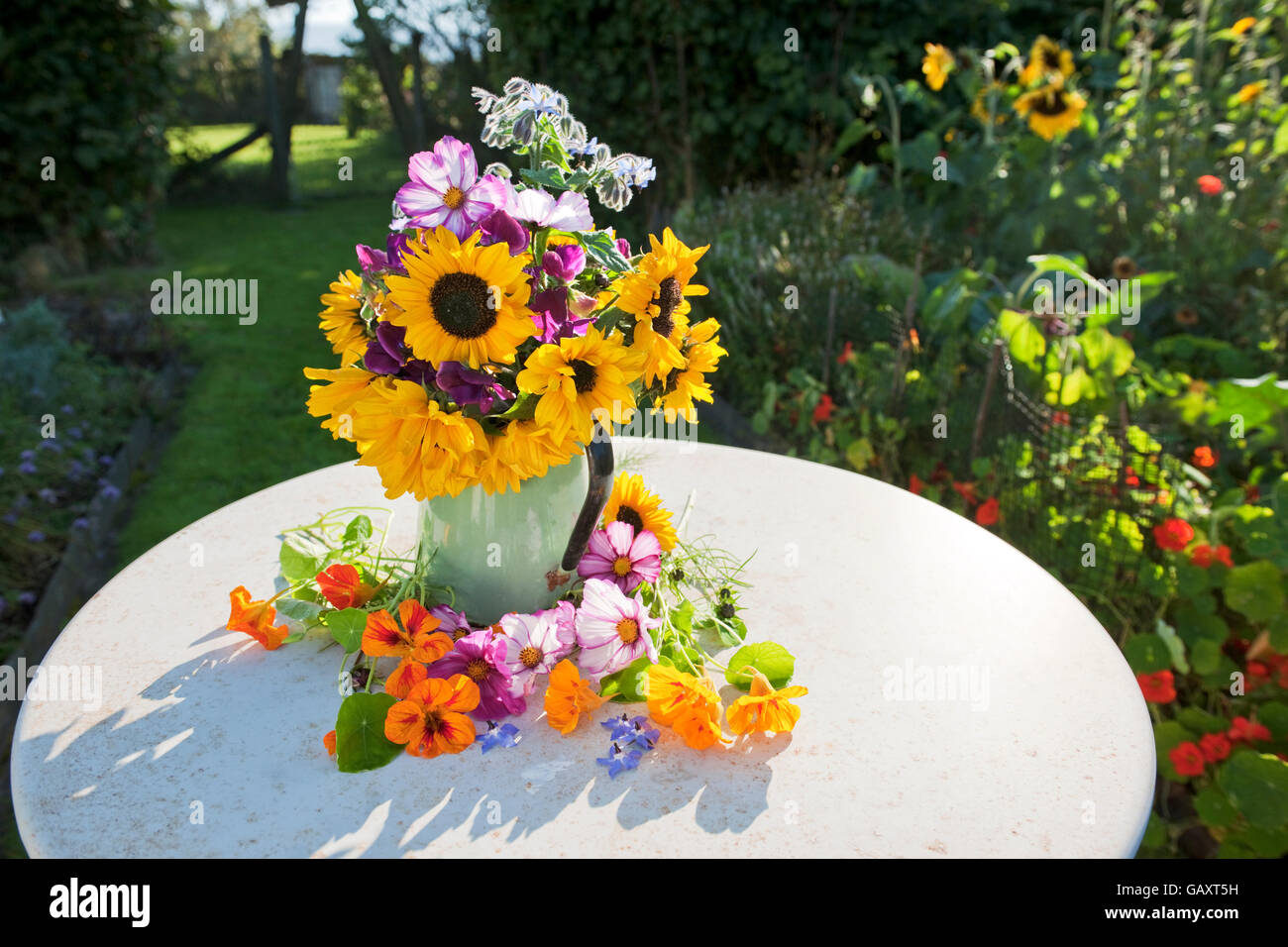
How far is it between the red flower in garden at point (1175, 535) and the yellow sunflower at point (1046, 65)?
2.38 m

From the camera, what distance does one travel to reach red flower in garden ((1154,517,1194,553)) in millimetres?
2184

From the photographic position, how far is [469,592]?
4.53 feet

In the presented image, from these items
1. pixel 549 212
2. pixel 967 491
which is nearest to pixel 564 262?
pixel 549 212

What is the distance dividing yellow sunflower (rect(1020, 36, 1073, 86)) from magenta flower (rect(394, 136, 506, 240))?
3456 millimetres

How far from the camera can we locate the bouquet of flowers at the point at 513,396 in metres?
1.11

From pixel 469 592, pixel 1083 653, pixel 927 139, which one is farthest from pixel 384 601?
pixel 927 139

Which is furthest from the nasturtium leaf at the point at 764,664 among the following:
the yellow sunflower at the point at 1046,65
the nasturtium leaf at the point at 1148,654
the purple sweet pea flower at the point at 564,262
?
the yellow sunflower at the point at 1046,65

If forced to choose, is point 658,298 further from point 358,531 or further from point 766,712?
point 358,531

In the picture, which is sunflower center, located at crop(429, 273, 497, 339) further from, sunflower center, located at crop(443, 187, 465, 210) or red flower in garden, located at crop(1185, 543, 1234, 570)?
red flower in garden, located at crop(1185, 543, 1234, 570)

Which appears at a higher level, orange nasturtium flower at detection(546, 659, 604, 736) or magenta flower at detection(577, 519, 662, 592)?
magenta flower at detection(577, 519, 662, 592)

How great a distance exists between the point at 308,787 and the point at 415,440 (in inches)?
17.2

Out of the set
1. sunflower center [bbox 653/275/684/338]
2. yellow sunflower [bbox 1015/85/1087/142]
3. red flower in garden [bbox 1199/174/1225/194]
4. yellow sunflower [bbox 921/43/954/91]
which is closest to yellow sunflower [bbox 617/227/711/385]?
sunflower center [bbox 653/275/684/338]
